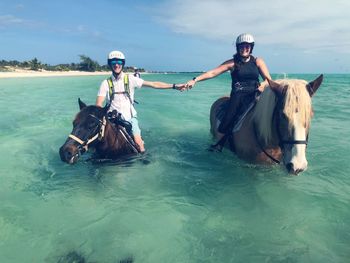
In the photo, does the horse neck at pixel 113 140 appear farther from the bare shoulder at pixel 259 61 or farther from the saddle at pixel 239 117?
the bare shoulder at pixel 259 61

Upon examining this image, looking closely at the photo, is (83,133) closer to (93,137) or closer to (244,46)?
(93,137)

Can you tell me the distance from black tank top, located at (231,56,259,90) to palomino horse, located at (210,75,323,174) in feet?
2.87

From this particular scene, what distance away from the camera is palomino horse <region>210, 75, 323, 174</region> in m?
4.92

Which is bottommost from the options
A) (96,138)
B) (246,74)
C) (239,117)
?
(96,138)

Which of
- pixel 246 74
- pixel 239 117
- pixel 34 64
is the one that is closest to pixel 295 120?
pixel 239 117

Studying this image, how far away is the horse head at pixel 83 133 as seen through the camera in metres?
6.27

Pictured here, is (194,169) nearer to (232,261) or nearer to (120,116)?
(120,116)

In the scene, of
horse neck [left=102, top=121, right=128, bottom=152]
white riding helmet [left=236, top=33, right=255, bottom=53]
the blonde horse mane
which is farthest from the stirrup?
horse neck [left=102, top=121, right=128, bottom=152]

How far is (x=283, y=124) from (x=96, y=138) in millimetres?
3930

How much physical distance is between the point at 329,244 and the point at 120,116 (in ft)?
17.0

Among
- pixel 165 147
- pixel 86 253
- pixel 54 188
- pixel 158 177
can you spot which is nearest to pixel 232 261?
pixel 86 253

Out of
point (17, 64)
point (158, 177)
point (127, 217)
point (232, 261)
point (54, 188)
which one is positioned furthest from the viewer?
point (17, 64)

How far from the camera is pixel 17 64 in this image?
303 feet

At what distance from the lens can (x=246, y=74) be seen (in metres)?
7.24
